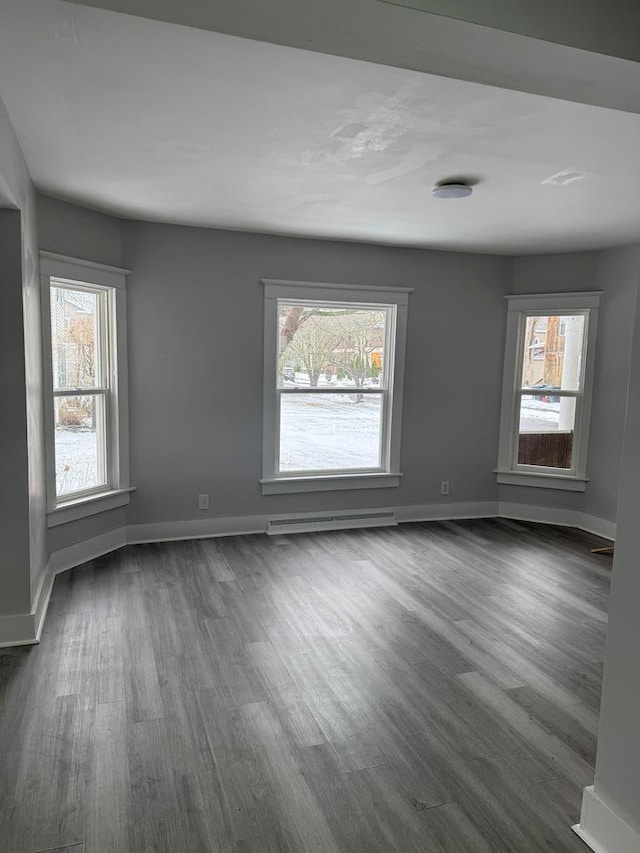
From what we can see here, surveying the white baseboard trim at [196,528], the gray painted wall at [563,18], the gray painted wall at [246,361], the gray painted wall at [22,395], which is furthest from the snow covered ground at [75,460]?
the gray painted wall at [563,18]

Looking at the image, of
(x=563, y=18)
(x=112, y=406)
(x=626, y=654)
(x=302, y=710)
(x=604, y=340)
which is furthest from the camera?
(x=604, y=340)

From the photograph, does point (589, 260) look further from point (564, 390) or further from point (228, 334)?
point (228, 334)

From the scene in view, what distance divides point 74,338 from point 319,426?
2169 millimetres

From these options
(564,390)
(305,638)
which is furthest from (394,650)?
(564,390)

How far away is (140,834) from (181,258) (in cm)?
380

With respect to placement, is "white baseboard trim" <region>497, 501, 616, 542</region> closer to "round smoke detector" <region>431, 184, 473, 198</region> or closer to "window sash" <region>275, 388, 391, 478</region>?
"window sash" <region>275, 388, 391, 478</region>

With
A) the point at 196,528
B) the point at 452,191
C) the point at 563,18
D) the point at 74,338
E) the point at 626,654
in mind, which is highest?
the point at 452,191

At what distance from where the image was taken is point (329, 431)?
5.24 metres

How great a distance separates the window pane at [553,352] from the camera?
5320mm

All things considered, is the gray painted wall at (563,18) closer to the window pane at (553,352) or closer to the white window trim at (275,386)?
the white window trim at (275,386)

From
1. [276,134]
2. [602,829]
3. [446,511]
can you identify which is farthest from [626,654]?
[446,511]

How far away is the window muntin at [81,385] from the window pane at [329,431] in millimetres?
1480

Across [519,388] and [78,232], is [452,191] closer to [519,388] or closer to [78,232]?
[78,232]

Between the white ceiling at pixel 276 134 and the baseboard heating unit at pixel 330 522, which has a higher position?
the white ceiling at pixel 276 134
